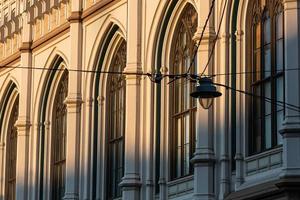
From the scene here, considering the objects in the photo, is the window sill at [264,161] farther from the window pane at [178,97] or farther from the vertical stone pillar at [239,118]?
the window pane at [178,97]

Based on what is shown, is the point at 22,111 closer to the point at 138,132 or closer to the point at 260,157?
the point at 138,132

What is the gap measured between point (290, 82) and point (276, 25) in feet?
9.40

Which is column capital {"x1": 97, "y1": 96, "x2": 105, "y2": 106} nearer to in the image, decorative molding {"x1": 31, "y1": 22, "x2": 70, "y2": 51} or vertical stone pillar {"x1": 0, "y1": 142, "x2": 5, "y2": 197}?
decorative molding {"x1": 31, "y1": 22, "x2": 70, "y2": 51}

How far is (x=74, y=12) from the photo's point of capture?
4588cm

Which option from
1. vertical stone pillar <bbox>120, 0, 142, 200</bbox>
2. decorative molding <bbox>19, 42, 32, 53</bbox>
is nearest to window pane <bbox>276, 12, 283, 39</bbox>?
vertical stone pillar <bbox>120, 0, 142, 200</bbox>

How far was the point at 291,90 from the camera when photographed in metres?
31.3

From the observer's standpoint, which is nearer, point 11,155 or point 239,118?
point 239,118

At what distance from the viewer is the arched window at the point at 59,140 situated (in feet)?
156

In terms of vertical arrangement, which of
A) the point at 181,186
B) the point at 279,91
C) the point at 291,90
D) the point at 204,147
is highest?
the point at 279,91

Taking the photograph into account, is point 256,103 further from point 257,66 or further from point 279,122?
point 279,122

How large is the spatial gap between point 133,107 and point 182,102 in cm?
203

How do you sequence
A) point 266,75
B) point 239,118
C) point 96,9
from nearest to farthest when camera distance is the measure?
point 266,75, point 239,118, point 96,9

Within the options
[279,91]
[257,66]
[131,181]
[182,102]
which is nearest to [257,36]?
[257,66]

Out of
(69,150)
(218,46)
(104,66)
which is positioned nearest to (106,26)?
(104,66)
